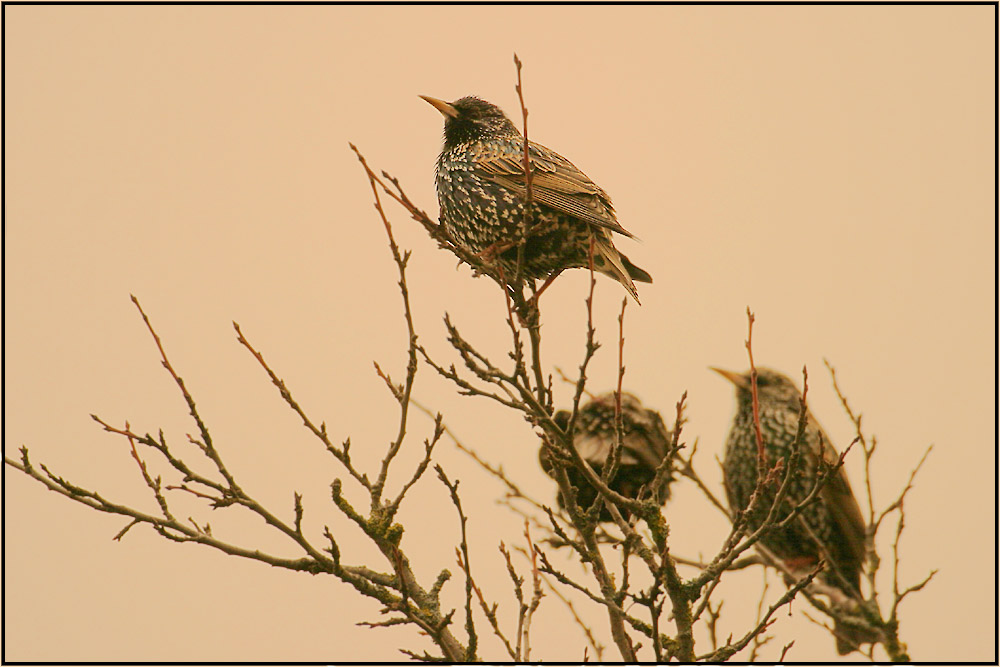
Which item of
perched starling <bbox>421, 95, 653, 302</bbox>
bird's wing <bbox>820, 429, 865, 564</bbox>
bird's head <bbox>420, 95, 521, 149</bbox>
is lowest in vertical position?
bird's wing <bbox>820, 429, 865, 564</bbox>

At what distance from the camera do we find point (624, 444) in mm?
4602

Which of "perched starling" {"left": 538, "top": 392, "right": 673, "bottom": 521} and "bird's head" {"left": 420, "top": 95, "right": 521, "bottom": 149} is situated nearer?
"perched starling" {"left": 538, "top": 392, "right": 673, "bottom": 521}

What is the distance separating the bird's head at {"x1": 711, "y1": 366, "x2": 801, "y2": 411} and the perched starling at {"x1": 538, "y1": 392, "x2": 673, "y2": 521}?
7.46 feet

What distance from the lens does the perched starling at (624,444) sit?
460 cm

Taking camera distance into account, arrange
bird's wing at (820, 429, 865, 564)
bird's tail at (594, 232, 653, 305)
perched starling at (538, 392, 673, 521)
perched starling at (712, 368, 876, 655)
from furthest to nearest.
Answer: bird's wing at (820, 429, 865, 564) < perched starling at (712, 368, 876, 655) < bird's tail at (594, 232, 653, 305) < perched starling at (538, 392, 673, 521)

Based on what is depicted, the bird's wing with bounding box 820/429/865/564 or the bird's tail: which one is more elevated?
the bird's tail

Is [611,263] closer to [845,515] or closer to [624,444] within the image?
[624,444]

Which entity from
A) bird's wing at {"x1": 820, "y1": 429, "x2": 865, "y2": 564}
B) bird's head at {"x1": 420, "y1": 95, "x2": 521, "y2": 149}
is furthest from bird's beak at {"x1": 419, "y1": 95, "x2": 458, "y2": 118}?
bird's wing at {"x1": 820, "y1": 429, "x2": 865, "y2": 564}

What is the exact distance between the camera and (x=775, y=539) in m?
6.38

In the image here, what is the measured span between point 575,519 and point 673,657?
575 mm

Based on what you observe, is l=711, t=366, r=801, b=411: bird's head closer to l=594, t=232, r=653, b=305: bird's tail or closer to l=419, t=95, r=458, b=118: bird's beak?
l=594, t=232, r=653, b=305: bird's tail

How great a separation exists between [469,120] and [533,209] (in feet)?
4.03

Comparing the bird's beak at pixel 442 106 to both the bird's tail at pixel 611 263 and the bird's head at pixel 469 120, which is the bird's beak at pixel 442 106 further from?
the bird's tail at pixel 611 263

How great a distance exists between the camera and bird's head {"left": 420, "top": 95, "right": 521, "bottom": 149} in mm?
5613
